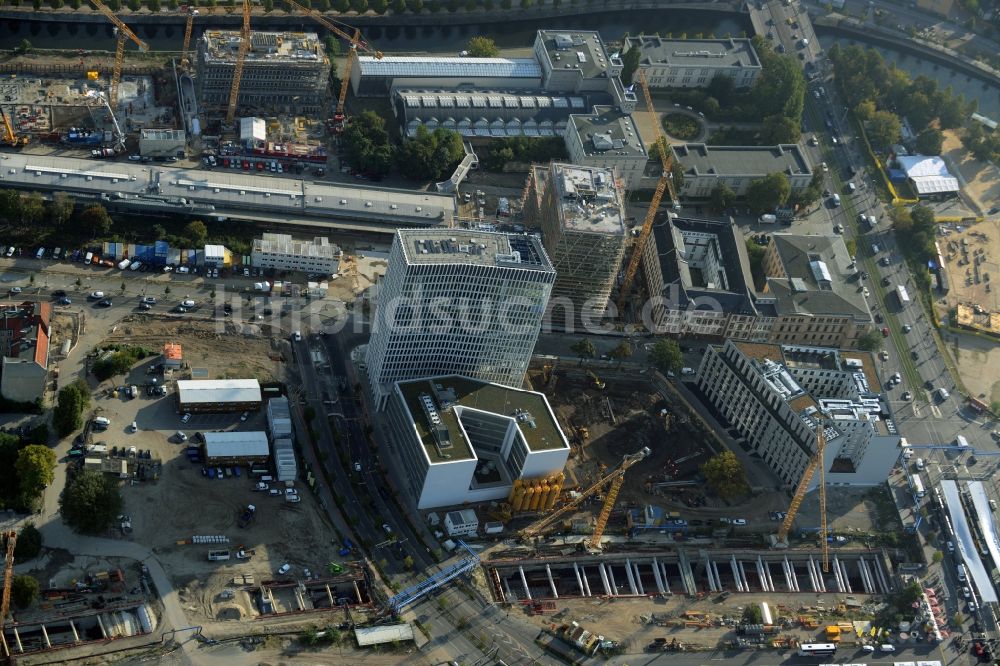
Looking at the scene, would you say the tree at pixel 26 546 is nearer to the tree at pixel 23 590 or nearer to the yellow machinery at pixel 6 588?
the yellow machinery at pixel 6 588

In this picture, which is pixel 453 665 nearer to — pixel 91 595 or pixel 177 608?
pixel 177 608

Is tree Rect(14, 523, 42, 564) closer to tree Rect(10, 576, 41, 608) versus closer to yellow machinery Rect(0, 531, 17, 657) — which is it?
yellow machinery Rect(0, 531, 17, 657)

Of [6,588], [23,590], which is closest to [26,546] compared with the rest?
[23,590]

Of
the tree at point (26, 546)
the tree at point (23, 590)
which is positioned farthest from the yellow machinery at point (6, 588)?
the tree at point (26, 546)

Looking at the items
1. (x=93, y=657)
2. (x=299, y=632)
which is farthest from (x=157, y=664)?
(x=299, y=632)

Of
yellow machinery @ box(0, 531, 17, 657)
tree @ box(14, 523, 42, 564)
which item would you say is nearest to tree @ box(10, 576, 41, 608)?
yellow machinery @ box(0, 531, 17, 657)

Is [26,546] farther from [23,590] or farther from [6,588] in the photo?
[6,588]
